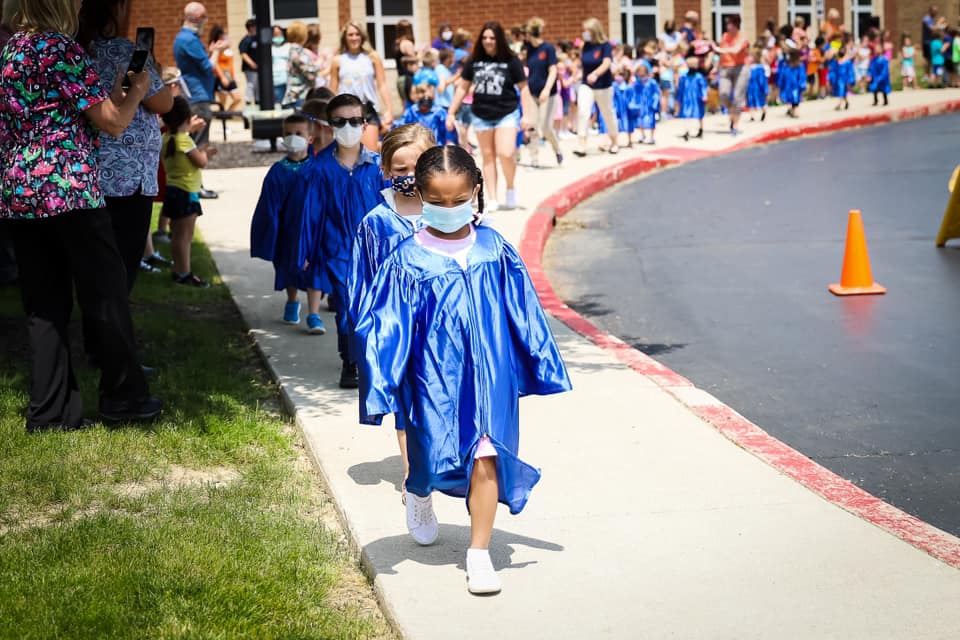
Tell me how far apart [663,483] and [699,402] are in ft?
4.82

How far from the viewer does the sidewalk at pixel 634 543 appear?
4.39 m

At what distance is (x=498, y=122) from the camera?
14.1 metres

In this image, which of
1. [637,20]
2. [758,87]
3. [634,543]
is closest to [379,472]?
[634,543]

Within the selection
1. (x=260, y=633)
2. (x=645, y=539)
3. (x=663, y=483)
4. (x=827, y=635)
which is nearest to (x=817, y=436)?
(x=663, y=483)

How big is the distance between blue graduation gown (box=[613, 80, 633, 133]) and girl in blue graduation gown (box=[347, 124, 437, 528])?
1626 cm

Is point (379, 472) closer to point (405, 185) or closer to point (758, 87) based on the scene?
point (405, 185)

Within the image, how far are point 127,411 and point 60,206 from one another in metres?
1.03

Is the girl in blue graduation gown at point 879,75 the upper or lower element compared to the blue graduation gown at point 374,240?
upper

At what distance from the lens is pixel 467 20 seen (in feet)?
99.4

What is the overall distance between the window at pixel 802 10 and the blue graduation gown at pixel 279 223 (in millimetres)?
30819

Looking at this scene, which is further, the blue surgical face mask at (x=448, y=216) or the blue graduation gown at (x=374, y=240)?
the blue graduation gown at (x=374, y=240)

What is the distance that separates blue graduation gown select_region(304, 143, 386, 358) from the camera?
25.4ft

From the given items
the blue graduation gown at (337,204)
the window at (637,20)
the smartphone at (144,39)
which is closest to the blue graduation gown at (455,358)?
the smartphone at (144,39)

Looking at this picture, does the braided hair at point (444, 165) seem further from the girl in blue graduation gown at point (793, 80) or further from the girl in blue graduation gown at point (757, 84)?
the girl in blue graduation gown at point (793, 80)
